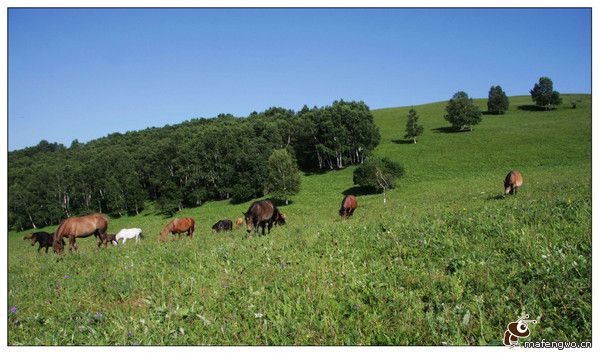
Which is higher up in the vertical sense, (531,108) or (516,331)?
(531,108)

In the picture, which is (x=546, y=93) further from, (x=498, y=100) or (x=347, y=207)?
(x=347, y=207)

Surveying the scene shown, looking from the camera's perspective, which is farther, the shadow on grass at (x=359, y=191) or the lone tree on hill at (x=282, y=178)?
the lone tree on hill at (x=282, y=178)

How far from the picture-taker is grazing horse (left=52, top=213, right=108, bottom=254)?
15.7 m

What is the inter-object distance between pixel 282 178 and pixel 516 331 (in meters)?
55.9

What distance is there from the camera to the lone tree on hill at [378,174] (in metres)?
53.9

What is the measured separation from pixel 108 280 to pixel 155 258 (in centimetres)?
193

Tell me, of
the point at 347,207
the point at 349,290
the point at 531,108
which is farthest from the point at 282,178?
the point at 531,108

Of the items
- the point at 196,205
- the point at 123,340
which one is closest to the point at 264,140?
the point at 196,205

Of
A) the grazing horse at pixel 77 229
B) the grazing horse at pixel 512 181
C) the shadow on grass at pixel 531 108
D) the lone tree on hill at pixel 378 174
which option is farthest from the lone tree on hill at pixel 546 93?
the grazing horse at pixel 77 229

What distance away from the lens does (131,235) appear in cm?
3403

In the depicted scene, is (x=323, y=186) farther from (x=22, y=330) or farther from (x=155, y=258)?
(x=22, y=330)

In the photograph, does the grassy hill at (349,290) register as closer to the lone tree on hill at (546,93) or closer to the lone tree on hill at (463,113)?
the lone tree on hill at (463,113)

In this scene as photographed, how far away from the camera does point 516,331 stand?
12.7 ft

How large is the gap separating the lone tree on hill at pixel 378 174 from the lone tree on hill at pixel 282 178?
404 inches
